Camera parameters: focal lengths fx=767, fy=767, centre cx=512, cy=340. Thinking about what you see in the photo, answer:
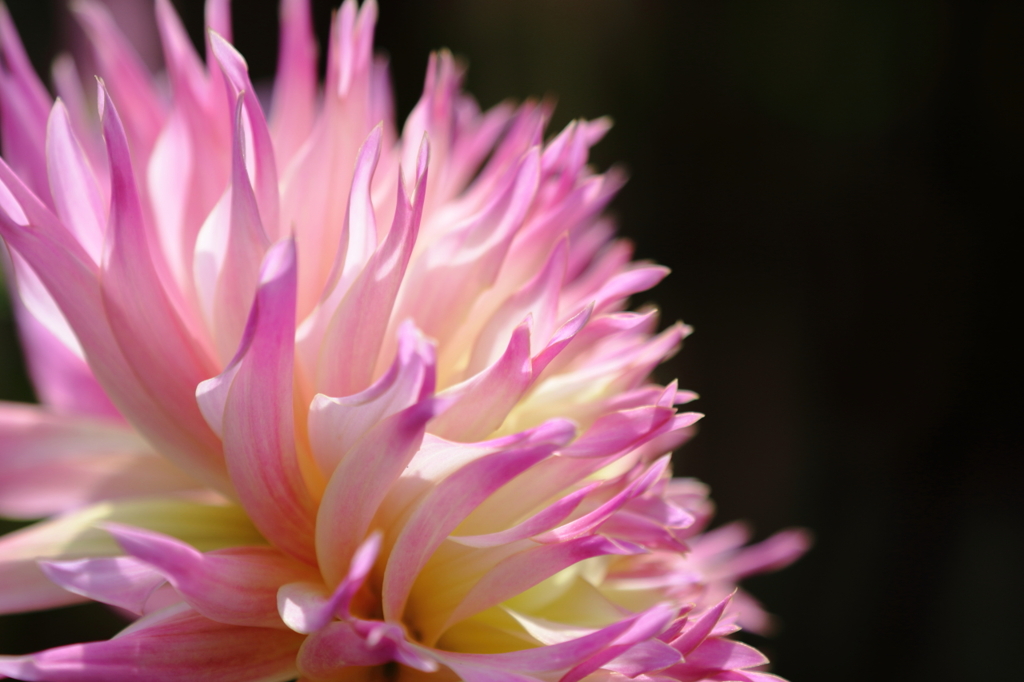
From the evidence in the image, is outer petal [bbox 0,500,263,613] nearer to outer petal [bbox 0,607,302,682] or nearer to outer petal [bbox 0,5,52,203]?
outer petal [bbox 0,607,302,682]

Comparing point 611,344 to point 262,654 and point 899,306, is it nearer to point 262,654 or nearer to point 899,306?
point 262,654

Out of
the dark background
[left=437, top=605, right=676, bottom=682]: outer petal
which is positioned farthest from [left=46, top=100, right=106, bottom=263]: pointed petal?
the dark background

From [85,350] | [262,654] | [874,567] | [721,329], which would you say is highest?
[721,329]

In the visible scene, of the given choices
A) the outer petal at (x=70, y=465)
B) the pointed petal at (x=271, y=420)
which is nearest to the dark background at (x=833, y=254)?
the outer petal at (x=70, y=465)

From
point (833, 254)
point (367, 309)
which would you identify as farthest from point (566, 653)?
point (833, 254)

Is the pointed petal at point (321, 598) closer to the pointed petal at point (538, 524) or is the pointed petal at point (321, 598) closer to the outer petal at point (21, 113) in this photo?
the pointed petal at point (538, 524)

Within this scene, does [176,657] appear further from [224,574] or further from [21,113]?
[21,113]

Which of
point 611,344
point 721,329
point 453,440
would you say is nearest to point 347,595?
point 453,440
